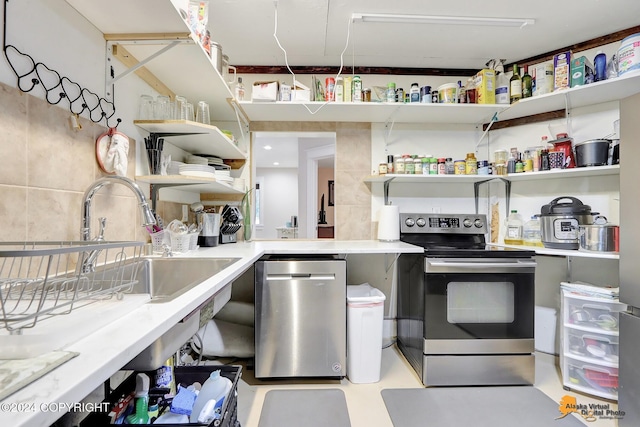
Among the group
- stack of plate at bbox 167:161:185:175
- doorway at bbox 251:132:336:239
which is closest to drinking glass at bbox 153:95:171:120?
stack of plate at bbox 167:161:185:175

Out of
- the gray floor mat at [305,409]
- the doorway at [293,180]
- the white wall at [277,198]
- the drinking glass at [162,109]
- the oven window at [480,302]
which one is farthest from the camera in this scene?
the white wall at [277,198]

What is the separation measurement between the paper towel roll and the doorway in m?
0.80

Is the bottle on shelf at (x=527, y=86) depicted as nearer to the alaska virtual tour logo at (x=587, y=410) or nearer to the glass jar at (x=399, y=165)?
the glass jar at (x=399, y=165)

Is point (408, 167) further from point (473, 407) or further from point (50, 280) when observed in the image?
point (50, 280)

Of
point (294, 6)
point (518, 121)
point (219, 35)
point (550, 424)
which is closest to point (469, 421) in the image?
point (550, 424)

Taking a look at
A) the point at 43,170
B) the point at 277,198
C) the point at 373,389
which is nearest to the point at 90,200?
the point at 43,170

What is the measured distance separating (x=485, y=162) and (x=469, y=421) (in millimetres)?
1749

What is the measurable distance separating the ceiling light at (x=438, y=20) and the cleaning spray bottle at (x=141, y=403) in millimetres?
2153

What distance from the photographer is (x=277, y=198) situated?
7879 mm

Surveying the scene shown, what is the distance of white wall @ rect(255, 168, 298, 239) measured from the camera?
786 centimetres

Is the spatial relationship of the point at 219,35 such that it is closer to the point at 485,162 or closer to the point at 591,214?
the point at 485,162

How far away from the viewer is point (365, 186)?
8.21 feet

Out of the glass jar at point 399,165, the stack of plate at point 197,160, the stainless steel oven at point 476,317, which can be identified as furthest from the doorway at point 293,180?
the stainless steel oven at point 476,317

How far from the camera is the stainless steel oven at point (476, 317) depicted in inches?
70.7
